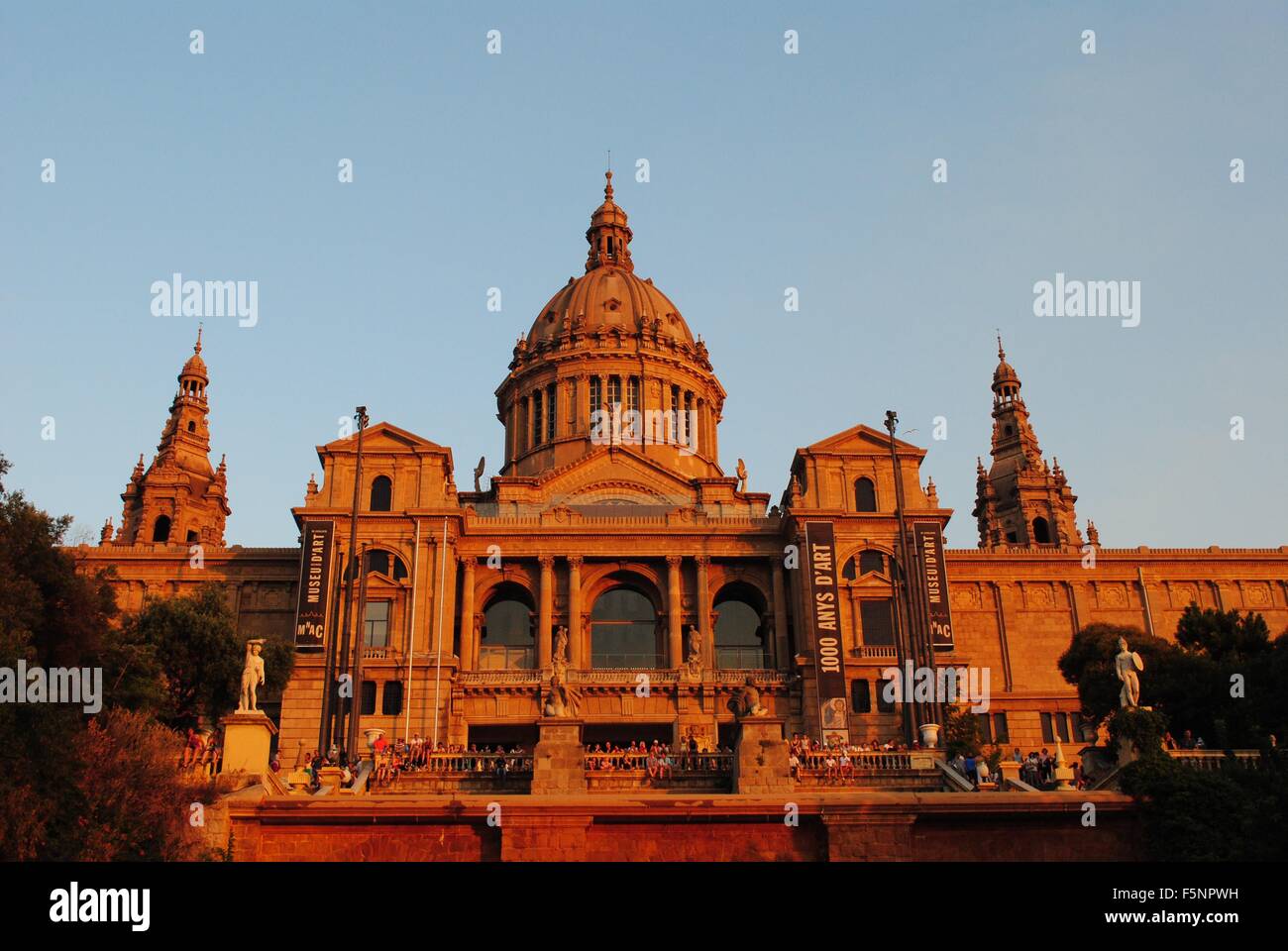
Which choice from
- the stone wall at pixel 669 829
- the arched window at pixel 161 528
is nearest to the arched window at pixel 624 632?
the arched window at pixel 161 528

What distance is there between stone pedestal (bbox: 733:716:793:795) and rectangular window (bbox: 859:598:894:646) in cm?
2593

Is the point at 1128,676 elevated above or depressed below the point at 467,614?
below

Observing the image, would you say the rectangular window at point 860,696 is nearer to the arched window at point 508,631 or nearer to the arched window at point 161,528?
the arched window at point 508,631

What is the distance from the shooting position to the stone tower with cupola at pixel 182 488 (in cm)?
7062

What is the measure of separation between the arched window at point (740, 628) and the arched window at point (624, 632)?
10.4 feet

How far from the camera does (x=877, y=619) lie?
2290 inches

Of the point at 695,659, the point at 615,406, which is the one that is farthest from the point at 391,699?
the point at 615,406

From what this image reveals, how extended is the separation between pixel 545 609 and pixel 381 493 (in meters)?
9.19

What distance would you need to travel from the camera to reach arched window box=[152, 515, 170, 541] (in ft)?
232

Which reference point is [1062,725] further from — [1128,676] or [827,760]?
[1128,676]

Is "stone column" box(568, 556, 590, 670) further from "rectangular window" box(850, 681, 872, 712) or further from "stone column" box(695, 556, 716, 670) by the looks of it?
"rectangular window" box(850, 681, 872, 712)

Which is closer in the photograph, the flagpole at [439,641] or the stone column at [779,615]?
the flagpole at [439,641]
